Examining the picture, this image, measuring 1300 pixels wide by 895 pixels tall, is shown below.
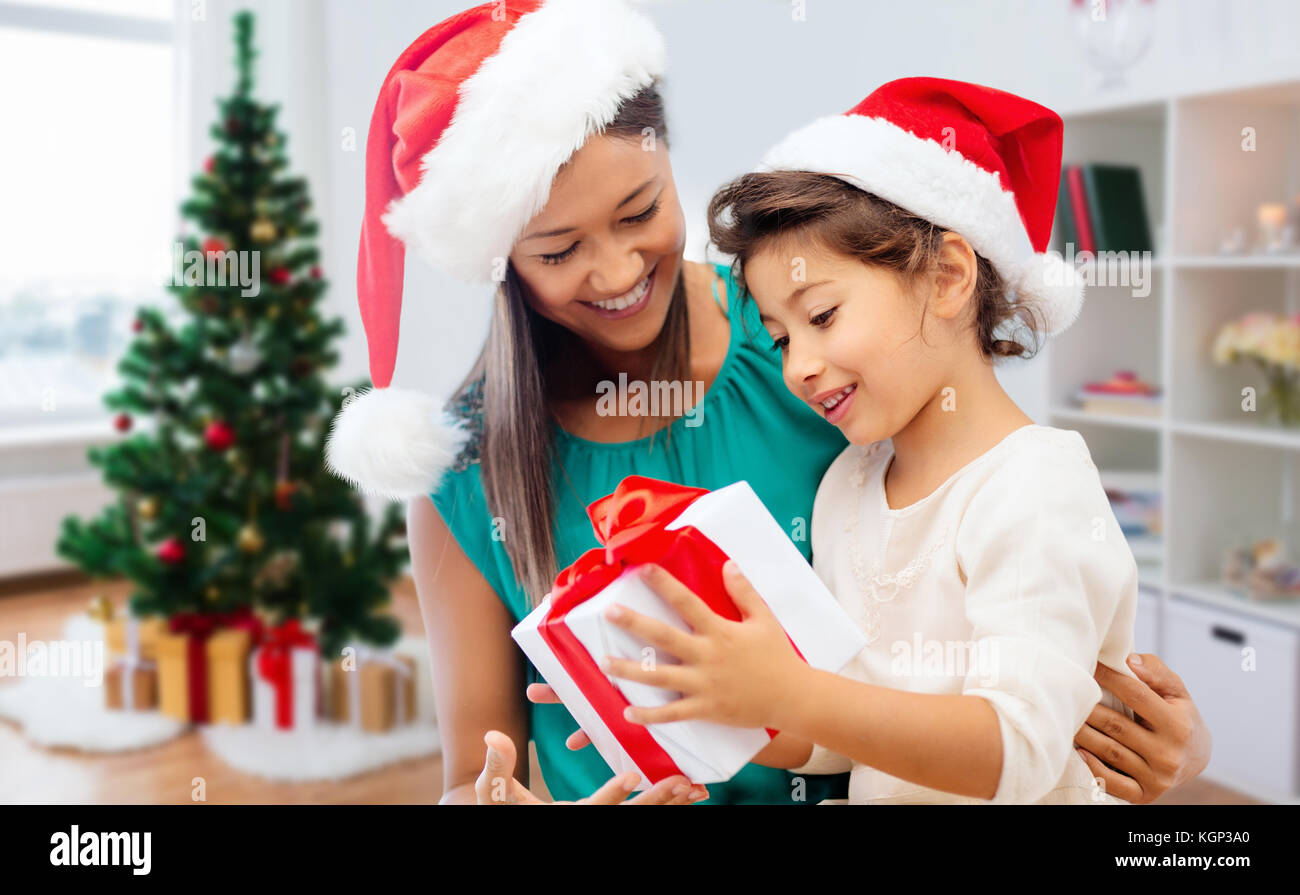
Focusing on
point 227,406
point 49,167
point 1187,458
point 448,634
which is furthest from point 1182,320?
point 49,167

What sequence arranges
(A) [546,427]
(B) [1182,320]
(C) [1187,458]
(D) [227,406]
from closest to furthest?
(A) [546,427] → (C) [1187,458] → (B) [1182,320] → (D) [227,406]

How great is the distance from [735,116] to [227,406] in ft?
6.49

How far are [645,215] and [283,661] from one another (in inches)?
78.3

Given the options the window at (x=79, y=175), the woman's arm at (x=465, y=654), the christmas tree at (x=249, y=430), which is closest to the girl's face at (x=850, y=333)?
the woman's arm at (x=465, y=654)

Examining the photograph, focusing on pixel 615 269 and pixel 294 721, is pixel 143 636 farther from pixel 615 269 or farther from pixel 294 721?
pixel 615 269

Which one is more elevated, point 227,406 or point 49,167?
point 49,167

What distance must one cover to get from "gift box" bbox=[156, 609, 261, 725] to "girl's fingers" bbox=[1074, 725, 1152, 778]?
2.14 meters

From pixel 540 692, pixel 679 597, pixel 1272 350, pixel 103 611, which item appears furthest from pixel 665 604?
pixel 103 611

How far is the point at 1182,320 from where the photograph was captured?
171cm

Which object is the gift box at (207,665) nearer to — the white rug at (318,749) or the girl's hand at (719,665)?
the white rug at (318,749)

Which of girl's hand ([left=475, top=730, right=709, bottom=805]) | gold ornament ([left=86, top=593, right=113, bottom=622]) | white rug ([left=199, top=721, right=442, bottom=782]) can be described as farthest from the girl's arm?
gold ornament ([left=86, top=593, right=113, bottom=622])

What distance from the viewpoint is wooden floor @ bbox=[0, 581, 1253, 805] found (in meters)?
2.21

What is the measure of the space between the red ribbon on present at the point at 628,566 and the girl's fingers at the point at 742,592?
0.01 m
